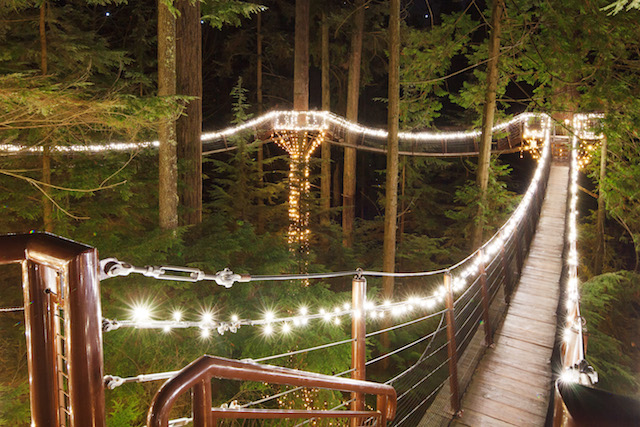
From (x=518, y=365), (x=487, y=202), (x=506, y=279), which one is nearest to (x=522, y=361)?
(x=518, y=365)

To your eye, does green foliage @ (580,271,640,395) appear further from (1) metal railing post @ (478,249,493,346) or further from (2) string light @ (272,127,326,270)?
(2) string light @ (272,127,326,270)

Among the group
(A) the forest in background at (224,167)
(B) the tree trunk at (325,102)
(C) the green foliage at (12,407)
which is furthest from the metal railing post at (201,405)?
(B) the tree trunk at (325,102)

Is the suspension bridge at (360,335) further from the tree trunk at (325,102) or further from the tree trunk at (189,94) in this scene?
the tree trunk at (325,102)

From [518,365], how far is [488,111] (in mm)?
5939

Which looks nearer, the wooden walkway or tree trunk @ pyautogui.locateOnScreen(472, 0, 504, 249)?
the wooden walkway

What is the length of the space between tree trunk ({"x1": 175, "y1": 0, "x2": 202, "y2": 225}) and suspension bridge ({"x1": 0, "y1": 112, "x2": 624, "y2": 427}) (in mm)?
1924

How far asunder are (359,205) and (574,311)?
74.4ft

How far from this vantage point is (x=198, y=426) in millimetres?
1187

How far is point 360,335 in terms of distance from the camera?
2.94 m

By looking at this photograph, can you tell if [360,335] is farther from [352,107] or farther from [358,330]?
[352,107]

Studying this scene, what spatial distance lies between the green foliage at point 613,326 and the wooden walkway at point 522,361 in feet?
5.36

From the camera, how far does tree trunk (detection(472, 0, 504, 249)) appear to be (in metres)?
8.55

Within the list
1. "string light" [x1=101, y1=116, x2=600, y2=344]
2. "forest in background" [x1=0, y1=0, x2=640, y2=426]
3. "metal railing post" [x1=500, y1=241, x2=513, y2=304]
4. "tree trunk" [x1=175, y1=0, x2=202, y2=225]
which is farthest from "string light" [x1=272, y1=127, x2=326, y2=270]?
"metal railing post" [x1=500, y1=241, x2=513, y2=304]

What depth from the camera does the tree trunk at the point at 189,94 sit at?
7.29m
